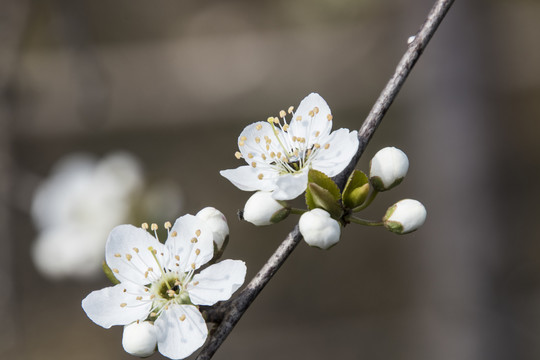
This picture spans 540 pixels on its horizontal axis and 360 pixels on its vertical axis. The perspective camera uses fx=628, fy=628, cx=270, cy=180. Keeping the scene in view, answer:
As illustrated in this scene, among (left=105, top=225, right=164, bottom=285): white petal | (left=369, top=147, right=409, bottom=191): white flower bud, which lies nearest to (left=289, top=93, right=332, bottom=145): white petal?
(left=369, top=147, right=409, bottom=191): white flower bud

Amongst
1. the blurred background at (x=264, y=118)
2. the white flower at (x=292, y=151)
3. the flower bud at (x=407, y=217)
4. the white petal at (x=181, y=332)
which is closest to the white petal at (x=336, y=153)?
the white flower at (x=292, y=151)

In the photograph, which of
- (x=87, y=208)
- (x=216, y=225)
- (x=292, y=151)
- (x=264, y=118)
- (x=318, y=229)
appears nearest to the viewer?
(x=318, y=229)

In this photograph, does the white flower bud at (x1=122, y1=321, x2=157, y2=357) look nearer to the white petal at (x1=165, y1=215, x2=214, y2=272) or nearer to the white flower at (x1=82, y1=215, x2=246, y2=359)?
the white flower at (x1=82, y1=215, x2=246, y2=359)

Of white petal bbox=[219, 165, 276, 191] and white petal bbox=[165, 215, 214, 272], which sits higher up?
white petal bbox=[219, 165, 276, 191]

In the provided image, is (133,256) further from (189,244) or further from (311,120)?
(311,120)

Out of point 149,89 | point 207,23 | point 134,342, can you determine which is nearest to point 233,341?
point 149,89

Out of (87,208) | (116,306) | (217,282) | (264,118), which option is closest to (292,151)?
(217,282)

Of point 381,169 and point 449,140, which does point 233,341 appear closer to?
point 449,140
